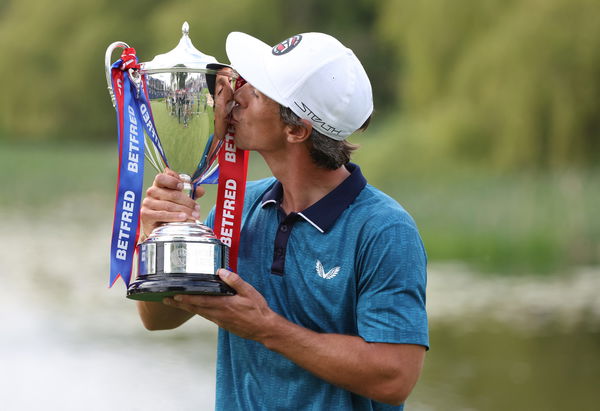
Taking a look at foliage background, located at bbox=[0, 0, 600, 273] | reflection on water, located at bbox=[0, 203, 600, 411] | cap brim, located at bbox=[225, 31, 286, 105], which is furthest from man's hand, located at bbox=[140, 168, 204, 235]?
foliage background, located at bbox=[0, 0, 600, 273]

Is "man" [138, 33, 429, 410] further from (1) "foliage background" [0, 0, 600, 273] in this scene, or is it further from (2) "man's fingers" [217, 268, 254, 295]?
(1) "foliage background" [0, 0, 600, 273]

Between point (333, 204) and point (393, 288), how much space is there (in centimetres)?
21

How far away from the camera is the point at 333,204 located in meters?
2.01

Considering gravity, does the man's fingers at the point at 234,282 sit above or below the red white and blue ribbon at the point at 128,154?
below

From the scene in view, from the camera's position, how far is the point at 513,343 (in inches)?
279

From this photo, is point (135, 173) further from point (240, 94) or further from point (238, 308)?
point (238, 308)

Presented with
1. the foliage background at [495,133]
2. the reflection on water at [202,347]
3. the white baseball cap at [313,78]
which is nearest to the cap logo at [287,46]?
the white baseball cap at [313,78]

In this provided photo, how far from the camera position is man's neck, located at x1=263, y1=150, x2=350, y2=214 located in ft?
6.77

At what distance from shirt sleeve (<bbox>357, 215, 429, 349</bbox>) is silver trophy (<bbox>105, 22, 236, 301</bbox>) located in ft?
0.97

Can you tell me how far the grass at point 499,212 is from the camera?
988 centimetres

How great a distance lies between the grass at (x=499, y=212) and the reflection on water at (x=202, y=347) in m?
0.63

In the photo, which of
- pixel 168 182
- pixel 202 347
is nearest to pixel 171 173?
pixel 168 182

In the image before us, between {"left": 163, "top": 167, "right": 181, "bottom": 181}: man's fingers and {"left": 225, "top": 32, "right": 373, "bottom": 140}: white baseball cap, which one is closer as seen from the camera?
{"left": 225, "top": 32, "right": 373, "bottom": 140}: white baseball cap

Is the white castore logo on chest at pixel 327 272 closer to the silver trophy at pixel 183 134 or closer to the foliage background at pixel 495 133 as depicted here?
the silver trophy at pixel 183 134
